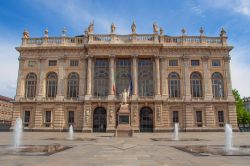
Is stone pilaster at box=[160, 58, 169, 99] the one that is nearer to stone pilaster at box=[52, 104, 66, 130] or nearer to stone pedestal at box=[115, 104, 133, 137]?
stone pedestal at box=[115, 104, 133, 137]

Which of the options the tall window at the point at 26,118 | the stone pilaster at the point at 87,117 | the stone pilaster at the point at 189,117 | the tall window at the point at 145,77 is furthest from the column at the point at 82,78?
the stone pilaster at the point at 189,117

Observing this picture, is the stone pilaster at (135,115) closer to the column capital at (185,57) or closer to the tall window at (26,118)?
the column capital at (185,57)

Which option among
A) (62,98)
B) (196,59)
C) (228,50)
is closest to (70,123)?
(62,98)

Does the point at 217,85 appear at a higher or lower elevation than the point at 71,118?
higher

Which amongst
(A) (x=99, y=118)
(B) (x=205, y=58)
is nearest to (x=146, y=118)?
(A) (x=99, y=118)

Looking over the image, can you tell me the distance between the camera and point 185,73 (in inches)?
1679

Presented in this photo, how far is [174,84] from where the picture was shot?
42719 mm

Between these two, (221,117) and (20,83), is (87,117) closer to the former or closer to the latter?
(20,83)

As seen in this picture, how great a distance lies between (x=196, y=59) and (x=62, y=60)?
24.2 m

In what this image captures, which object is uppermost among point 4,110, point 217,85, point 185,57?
point 185,57

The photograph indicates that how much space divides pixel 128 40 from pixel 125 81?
760 centimetres

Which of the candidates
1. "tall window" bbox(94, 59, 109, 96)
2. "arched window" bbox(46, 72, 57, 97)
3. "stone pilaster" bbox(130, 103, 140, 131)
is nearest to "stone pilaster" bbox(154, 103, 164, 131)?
"stone pilaster" bbox(130, 103, 140, 131)

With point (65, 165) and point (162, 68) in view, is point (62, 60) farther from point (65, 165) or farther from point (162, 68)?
point (65, 165)

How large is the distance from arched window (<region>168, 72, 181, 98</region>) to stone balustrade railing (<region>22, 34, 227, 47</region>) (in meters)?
5.94
